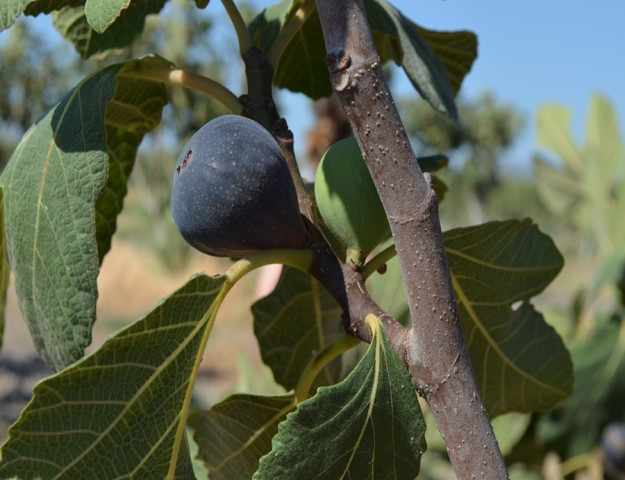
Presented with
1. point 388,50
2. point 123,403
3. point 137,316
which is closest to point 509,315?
point 388,50

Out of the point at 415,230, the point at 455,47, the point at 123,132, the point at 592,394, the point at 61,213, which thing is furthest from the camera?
the point at 592,394

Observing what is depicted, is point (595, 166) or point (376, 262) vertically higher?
point (376, 262)

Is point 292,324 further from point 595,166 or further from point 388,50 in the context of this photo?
point 595,166

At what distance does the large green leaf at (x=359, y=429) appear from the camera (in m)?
0.54

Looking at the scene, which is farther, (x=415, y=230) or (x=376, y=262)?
(x=376, y=262)

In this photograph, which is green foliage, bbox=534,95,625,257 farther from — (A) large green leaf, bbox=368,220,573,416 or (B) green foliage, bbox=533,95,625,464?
(A) large green leaf, bbox=368,220,573,416

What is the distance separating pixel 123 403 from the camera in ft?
1.85

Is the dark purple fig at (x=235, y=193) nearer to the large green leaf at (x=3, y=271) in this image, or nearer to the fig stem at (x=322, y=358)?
the fig stem at (x=322, y=358)

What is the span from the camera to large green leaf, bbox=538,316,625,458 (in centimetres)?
173

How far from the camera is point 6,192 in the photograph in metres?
0.73

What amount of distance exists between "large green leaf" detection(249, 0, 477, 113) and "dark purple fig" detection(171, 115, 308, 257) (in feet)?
0.71

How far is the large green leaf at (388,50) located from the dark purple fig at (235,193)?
0.22 m

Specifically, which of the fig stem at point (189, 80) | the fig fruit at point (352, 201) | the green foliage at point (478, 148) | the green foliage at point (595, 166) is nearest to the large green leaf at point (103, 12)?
the fig stem at point (189, 80)

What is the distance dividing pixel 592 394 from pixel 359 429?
1.41 meters
